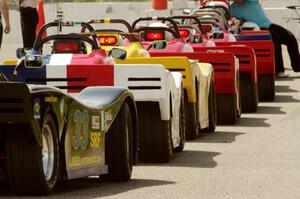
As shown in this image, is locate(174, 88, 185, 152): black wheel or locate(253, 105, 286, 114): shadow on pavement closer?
locate(174, 88, 185, 152): black wheel

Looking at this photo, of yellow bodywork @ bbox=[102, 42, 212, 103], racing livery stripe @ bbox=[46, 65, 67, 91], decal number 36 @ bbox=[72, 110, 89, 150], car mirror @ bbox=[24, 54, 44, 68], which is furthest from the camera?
yellow bodywork @ bbox=[102, 42, 212, 103]

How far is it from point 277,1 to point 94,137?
40600 mm

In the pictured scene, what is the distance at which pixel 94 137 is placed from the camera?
393 inches

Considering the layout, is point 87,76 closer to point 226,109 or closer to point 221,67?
point 226,109

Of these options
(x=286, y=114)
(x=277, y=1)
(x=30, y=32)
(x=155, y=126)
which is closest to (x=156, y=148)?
(x=155, y=126)

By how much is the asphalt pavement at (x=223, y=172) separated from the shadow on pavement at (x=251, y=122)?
10 cm

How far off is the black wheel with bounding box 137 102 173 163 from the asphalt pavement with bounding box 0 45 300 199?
128 millimetres

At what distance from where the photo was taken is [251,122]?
17.6 m

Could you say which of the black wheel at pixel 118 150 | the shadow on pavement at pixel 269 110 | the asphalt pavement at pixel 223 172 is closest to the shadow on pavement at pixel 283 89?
the shadow on pavement at pixel 269 110

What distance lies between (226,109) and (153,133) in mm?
5055

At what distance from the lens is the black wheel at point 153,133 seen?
39.5 ft

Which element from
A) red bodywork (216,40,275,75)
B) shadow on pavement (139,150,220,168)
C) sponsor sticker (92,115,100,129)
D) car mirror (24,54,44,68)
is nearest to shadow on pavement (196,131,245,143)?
shadow on pavement (139,150,220,168)

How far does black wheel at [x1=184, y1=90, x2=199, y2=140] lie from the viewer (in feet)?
47.1

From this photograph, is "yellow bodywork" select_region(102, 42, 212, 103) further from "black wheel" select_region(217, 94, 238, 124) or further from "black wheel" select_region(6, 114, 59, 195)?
"black wheel" select_region(6, 114, 59, 195)
